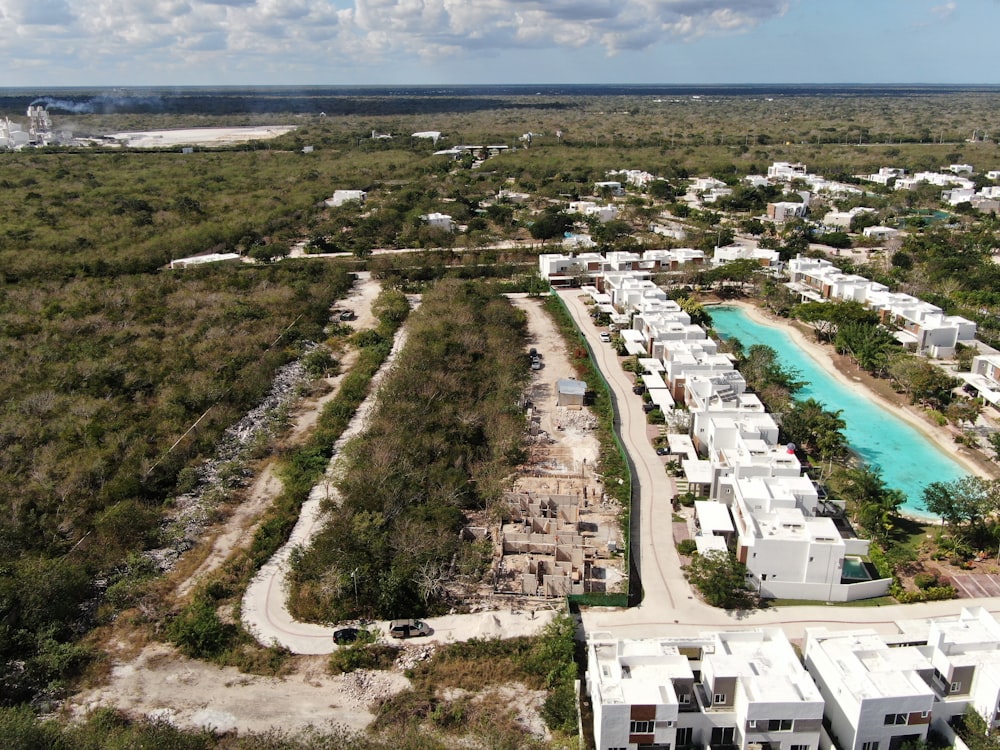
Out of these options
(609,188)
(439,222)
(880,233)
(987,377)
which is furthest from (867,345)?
(609,188)

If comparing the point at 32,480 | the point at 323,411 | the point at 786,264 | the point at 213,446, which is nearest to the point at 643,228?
the point at 786,264

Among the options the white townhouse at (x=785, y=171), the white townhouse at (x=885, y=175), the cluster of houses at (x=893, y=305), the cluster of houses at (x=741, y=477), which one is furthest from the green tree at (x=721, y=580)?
the white townhouse at (x=885, y=175)

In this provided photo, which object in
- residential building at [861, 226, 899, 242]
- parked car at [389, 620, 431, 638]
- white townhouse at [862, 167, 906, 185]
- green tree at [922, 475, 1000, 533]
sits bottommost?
parked car at [389, 620, 431, 638]

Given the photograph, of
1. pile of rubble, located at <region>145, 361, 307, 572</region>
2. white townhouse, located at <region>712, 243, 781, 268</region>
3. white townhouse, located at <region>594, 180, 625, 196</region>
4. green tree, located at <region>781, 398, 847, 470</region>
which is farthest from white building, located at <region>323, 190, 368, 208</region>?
green tree, located at <region>781, 398, 847, 470</region>

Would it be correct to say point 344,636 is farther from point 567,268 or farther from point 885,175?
point 885,175

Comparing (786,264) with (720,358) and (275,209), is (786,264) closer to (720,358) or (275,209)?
(720,358)

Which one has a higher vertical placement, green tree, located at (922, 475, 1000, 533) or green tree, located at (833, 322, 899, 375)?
green tree, located at (833, 322, 899, 375)

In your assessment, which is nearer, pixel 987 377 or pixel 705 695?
pixel 705 695

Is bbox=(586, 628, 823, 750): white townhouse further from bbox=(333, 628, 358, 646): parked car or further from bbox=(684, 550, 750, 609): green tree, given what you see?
bbox=(333, 628, 358, 646): parked car
